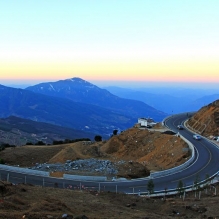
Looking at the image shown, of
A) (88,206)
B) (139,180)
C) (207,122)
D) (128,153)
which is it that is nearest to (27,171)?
(139,180)

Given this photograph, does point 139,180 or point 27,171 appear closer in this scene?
point 139,180

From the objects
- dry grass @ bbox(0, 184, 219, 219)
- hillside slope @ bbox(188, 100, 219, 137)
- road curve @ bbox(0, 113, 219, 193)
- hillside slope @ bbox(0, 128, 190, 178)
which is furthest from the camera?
hillside slope @ bbox(188, 100, 219, 137)

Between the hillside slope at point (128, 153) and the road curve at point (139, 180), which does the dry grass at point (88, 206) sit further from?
the hillside slope at point (128, 153)

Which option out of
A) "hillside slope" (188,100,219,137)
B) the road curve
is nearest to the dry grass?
the road curve

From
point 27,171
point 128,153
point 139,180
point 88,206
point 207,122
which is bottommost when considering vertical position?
point 139,180

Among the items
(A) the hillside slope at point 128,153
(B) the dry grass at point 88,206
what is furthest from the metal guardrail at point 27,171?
(B) the dry grass at point 88,206

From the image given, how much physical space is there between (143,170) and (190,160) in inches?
265

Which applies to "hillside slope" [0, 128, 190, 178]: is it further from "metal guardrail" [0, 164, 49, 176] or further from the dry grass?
the dry grass

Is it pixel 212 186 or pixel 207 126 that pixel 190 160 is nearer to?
pixel 212 186

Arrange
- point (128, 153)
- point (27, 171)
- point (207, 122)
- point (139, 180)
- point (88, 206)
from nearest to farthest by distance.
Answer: point (88, 206)
point (139, 180)
point (27, 171)
point (128, 153)
point (207, 122)

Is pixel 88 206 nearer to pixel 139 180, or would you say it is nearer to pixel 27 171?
pixel 139 180

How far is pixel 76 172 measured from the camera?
1400 inches

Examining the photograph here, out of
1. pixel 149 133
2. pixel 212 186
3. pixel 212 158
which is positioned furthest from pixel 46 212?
pixel 149 133

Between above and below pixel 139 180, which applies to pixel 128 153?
above
